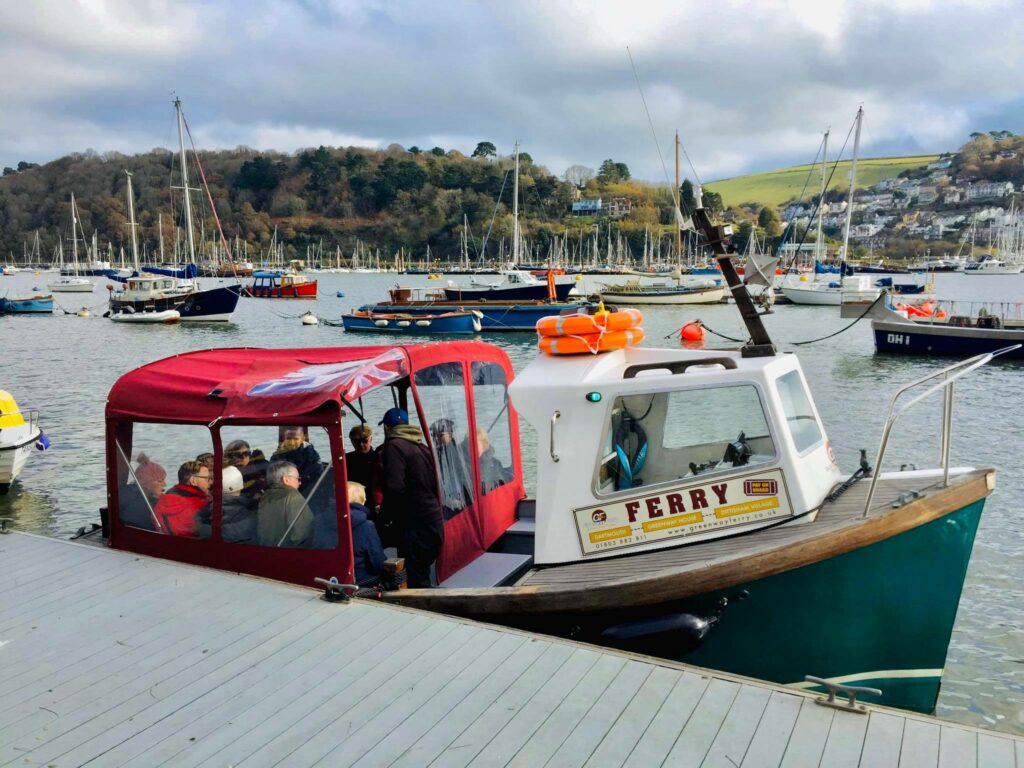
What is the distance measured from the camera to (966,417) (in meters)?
22.4

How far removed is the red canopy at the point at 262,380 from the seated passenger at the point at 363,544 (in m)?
1.01

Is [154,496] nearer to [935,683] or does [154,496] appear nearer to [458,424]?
[458,424]

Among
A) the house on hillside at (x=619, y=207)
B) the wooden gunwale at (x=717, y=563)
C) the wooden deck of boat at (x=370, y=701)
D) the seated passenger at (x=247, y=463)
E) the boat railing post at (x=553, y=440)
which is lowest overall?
the wooden deck of boat at (x=370, y=701)

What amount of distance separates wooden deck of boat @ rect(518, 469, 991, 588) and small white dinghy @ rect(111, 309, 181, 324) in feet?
176

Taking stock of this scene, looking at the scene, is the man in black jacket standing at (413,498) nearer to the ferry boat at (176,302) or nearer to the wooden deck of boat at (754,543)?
the wooden deck of boat at (754,543)

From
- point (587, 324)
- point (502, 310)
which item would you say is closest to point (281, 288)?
point (502, 310)

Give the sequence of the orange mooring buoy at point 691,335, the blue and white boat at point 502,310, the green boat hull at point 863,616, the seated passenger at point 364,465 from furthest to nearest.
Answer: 1. the blue and white boat at point 502,310
2. the orange mooring buoy at point 691,335
3. the seated passenger at point 364,465
4. the green boat hull at point 863,616

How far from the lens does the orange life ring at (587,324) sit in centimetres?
709

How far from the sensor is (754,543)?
6.04m

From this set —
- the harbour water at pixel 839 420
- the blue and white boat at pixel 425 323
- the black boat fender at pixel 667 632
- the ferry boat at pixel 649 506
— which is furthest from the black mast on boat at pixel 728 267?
the blue and white boat at pixel 425 323

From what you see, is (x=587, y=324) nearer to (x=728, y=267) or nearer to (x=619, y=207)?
(x=728, y=267)

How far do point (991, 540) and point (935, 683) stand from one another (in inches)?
286

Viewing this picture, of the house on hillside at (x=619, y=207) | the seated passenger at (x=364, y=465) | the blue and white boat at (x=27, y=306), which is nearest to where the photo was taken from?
the seated passenger at (x=364, y=465)

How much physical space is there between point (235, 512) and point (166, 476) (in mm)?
889
